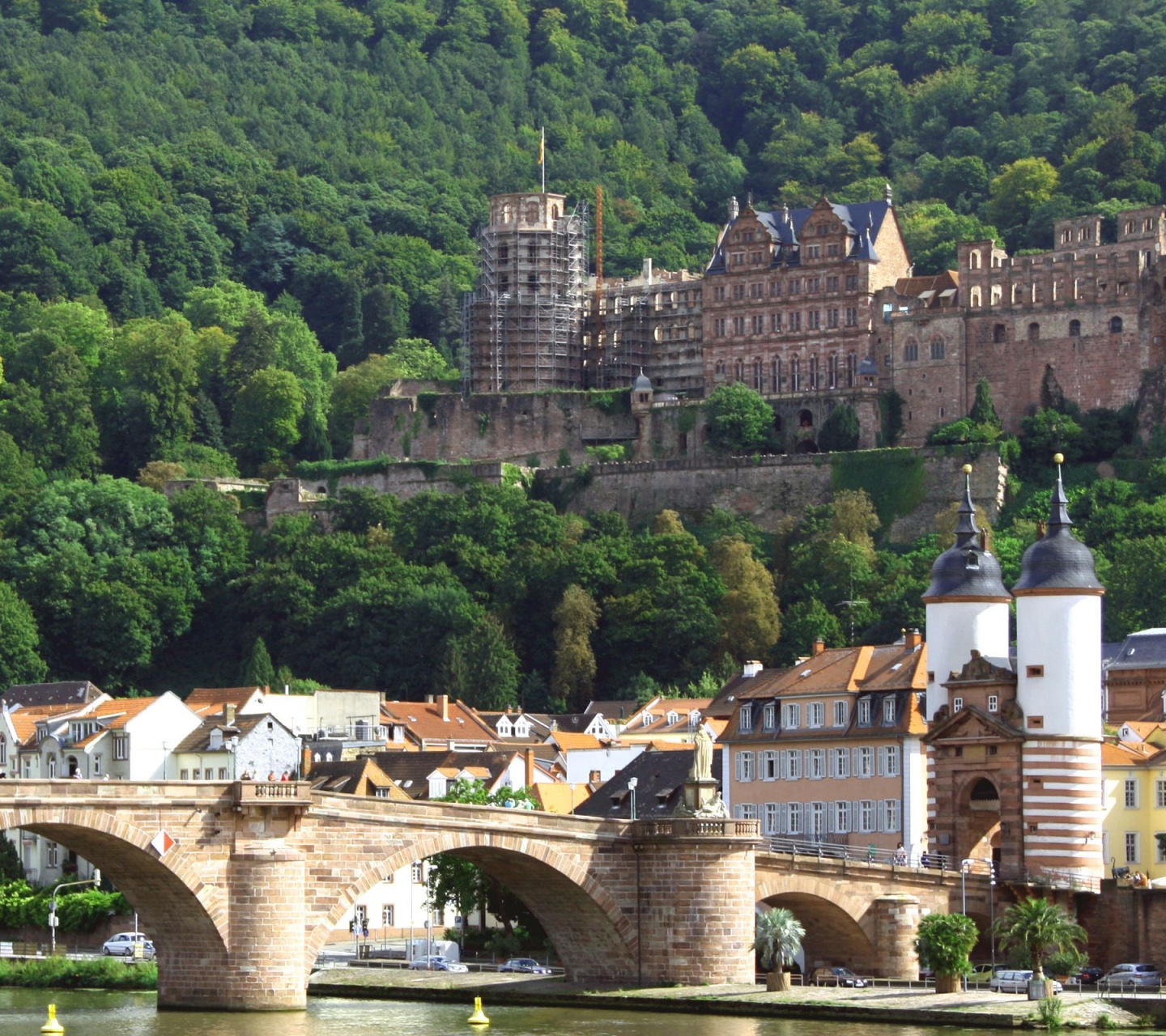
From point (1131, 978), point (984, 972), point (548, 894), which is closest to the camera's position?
point (548, 894)

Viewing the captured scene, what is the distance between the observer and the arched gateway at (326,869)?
7006cm

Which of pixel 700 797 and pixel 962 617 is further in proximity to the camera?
pixel 962 617

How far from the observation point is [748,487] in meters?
147

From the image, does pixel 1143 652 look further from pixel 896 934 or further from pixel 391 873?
pixel 391 873

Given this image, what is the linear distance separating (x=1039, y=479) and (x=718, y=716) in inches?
1418

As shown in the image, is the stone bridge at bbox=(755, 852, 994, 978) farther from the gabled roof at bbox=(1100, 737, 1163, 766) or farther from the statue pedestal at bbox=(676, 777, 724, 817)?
the gabled roof at bbox=(1100, 737, 1163, 766)

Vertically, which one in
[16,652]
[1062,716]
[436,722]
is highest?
[16,652]

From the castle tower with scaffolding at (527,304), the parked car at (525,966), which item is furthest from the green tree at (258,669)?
the parked car at (525,966)

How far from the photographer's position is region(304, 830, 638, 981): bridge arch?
72812 mm

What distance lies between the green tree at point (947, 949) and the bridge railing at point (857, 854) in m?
4.50

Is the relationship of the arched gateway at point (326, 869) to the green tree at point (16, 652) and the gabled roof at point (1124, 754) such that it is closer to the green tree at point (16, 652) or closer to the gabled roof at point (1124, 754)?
the gabled roof at point (1124, 754)

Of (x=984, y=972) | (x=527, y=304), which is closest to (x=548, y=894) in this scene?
(x=984, y=972)

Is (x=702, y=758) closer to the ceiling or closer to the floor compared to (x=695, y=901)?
closer to the ceiling

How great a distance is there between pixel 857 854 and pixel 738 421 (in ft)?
201
